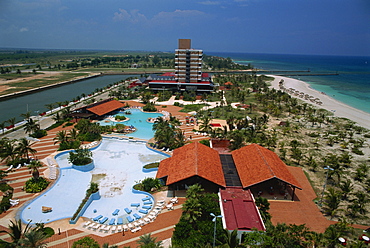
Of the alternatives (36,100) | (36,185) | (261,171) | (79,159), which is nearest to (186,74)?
(36,100)

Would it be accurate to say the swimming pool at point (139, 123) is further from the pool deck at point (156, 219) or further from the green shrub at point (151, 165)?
the pool deck at point (156, 219)

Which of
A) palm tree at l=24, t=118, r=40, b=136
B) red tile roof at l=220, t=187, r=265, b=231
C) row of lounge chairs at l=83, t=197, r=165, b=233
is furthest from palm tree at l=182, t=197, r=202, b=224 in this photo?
palm tree at l=24, t=118, r=40, b=136

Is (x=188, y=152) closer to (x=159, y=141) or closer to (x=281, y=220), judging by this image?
(x=159, y=141)

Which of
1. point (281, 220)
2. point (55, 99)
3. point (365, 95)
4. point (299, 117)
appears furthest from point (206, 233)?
point (365, 95)

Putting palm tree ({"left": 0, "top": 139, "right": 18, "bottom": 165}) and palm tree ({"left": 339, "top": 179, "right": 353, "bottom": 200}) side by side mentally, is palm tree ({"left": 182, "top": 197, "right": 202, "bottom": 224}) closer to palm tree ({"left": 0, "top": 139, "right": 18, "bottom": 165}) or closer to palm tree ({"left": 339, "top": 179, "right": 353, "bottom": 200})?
palm tree ({"left": 339, "top": 179, "right": 353, "bottom": 200})

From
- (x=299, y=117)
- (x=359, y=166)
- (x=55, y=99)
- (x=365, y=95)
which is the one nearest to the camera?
(x=359, y=166)
